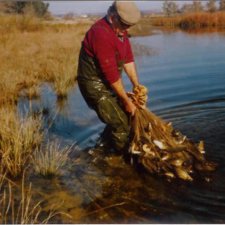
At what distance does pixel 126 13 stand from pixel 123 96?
3.57 ft

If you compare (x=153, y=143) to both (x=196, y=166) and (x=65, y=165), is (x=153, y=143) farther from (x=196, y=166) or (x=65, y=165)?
(x=65, y=165)

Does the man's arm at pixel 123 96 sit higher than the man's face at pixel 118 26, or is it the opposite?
the man's face at pixel 118 26

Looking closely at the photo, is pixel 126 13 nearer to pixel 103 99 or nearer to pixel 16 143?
pixel 103 99

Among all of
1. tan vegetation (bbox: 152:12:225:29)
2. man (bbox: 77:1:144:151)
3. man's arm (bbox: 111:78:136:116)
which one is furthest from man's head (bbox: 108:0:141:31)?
tan vegetation (bbox: 152:12:225:29)

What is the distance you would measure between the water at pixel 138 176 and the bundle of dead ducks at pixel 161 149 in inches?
6.0

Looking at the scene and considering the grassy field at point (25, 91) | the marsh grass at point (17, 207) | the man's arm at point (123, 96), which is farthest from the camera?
the man's arm at point (123, 96)

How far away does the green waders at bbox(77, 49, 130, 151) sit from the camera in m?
5.96

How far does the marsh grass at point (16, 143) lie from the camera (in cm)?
574

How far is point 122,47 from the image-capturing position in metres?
5.79

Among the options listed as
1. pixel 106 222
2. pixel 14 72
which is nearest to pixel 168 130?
pixel 106 222

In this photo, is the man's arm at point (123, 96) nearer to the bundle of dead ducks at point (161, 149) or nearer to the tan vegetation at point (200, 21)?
the bundle of dead ducks at point (161, 149)

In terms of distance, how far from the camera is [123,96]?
569 centimetres

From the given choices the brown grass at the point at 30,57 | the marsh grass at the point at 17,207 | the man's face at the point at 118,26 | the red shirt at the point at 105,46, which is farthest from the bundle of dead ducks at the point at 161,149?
the brown grass at the point at 30,57

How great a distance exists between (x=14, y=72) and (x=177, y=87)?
4.47 meters
